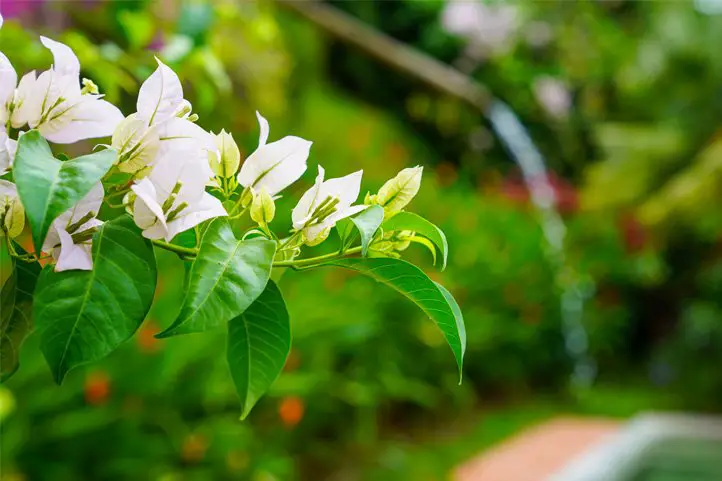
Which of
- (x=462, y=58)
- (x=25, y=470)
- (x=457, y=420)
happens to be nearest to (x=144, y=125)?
(x=25, y=470)

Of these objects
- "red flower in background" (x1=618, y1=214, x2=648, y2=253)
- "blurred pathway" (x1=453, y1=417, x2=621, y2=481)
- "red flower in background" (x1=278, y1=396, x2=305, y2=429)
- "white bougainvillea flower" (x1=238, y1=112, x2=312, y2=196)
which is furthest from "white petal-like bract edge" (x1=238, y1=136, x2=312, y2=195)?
→ "red flower in background" (x1=618, y1=214, x2=648, y2=253)

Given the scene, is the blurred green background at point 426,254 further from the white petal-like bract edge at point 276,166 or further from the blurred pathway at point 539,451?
the white petal-like bract edge at point 276,166

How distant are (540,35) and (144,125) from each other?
12.4 feet

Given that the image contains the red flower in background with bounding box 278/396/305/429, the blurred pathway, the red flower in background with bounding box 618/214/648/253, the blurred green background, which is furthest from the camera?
the red flower in background with bounding box 618/214/648/253

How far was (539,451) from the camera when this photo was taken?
250 centimetres

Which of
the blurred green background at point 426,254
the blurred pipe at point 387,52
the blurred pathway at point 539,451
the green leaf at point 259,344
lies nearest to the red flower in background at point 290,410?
the blurred green background at point 426,254

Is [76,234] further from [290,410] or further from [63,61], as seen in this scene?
[290,410]

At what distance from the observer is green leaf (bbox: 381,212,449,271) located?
0.30 m

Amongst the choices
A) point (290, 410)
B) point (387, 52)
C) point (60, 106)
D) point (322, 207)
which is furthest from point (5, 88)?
point (387, 52)

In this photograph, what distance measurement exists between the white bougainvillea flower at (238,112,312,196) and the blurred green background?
581 millimetres

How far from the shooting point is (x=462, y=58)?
4.34 metres

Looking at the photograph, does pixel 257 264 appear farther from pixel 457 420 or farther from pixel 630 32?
pixel 630 32

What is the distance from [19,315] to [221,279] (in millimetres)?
93

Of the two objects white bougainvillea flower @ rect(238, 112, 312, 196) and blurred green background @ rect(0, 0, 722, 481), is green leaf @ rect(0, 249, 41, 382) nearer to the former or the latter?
white bougainvillea flower @ rect(238, 112, 312, 196)
